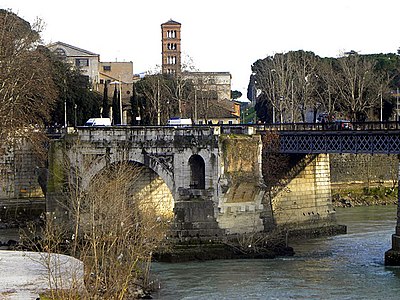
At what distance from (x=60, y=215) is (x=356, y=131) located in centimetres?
1695

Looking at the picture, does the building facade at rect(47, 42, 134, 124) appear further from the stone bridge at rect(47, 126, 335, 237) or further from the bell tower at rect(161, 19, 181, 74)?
the stone bridge at rect(47, 126, 335, 237)

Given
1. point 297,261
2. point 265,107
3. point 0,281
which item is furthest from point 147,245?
point 265,107

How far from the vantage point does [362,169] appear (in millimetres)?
82750

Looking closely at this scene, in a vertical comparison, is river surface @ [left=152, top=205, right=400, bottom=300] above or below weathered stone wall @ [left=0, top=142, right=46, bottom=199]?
below

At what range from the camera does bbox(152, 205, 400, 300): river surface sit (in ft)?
130

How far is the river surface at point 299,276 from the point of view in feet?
130

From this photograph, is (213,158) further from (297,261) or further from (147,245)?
(147,245)

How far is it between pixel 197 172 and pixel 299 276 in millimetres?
10756

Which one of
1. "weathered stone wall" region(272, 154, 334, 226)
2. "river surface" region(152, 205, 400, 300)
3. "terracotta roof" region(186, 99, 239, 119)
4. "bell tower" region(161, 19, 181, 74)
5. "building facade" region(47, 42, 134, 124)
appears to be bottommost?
"river surface" region(152, 205, 400, 300)

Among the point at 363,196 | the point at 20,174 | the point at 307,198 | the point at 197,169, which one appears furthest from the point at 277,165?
the point at 363,196

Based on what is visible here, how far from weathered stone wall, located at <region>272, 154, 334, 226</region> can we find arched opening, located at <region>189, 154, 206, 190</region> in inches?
257

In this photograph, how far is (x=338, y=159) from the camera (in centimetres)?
8219

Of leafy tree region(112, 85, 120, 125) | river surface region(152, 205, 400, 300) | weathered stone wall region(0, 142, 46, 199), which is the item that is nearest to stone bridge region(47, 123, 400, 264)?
river surface region(152, 205, 400, 300)

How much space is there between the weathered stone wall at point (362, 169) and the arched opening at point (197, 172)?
30.5 m
